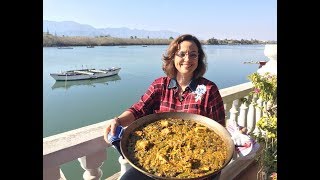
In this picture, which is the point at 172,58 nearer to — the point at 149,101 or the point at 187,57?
the point at 187,57

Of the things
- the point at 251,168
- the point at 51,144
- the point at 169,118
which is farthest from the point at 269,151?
the point at 51,144

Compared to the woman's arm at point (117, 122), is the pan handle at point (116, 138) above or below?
below

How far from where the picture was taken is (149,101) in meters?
1.57

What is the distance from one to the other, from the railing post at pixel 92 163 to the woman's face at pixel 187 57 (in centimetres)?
59

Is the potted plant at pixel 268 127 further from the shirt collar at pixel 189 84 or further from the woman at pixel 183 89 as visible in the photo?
the shirt collar at pixel 189 84

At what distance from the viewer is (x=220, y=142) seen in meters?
1.25

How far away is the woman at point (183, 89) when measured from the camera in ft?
4.86

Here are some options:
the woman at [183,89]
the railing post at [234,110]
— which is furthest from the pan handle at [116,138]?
the railing post at [234,110]

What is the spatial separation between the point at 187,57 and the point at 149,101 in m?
0.31

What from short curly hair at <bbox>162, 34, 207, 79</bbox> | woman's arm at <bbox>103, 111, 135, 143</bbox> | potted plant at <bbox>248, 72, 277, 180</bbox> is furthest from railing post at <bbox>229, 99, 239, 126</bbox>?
woman's arm at <bbox>103, 111, 135, 143</bbox>

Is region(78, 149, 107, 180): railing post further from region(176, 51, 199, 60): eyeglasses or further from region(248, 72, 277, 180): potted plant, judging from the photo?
region(248, 72, 277, 180): potted plant

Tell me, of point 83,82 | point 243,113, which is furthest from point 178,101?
point 83,82
